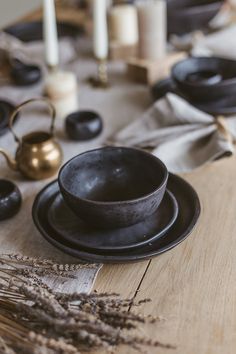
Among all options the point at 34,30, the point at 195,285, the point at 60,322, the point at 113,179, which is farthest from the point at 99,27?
the point at 60,322

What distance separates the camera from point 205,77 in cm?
133

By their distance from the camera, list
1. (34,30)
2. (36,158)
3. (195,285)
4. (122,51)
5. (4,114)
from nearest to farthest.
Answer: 1. (195,285)
2. (36,158)
3. (4,114)
4. (122,51)
5. (34,30)

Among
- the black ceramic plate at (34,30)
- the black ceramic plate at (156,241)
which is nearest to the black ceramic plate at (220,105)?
the black ceramic plate at (156,241)

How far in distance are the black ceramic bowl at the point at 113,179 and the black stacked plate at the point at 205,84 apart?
14.5 inches

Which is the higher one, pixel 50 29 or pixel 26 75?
pixel 50 29

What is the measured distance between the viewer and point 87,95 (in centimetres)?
146

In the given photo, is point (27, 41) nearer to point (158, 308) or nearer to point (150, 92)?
point (150, 92)

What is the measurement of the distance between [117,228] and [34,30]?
4.13 ft

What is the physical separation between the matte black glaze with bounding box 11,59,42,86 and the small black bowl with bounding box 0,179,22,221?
62 centimetres

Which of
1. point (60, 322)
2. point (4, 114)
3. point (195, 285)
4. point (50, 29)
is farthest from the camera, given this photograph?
point (50, 29)

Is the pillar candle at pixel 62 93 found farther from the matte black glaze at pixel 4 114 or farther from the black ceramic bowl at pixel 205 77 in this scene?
the black ceramic bowl at pixel 205 77

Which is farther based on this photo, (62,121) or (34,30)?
(34,30)

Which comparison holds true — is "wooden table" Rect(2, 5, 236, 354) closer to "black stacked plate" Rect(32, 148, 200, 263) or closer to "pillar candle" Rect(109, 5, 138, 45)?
"black stacked plate" Rect(32, 148, 200, 263)

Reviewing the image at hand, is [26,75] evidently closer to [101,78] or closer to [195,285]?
[101,78]
